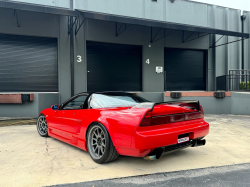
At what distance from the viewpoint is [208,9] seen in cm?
1204

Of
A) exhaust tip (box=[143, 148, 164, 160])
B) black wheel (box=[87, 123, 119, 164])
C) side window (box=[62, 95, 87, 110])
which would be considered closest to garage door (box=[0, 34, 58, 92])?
side window (box=[62, 95, 87, 110])

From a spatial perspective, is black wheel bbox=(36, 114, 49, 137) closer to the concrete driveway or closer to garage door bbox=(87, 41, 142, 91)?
the concrete driveway

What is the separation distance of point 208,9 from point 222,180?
11.5 m

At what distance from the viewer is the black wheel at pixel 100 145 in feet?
11.1

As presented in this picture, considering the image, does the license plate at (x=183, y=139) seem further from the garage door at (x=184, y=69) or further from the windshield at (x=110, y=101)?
the garage door at (x=184, y=69)

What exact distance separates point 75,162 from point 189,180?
1.94 meters

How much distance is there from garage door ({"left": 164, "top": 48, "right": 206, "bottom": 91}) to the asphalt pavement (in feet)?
30.2

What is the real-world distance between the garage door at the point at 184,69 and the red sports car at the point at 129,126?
27.5 ft

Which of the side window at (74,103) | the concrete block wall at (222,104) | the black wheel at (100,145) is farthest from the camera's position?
the concrete block wall at (222,104)

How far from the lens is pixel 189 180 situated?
9.73ft

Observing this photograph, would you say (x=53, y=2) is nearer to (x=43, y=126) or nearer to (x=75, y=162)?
(x=43, y=126)

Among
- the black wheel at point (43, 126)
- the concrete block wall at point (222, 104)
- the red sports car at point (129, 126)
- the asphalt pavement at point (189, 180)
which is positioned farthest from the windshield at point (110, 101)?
the concrete block wall at point (222, 104)

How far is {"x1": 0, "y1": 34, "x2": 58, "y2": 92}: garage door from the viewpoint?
9.58 meters

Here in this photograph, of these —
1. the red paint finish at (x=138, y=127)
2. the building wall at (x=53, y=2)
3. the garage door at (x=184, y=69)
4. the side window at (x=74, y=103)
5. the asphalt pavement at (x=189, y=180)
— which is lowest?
the asphalt pavement at (x=189, y=180)
